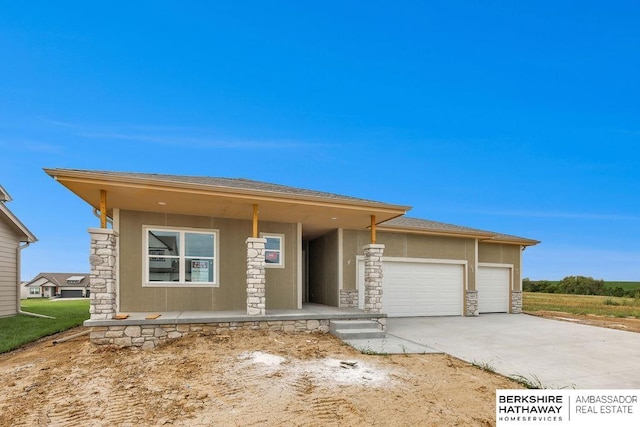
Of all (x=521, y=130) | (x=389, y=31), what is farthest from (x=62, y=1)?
(x=521, y=130)

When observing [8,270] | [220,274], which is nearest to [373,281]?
[220,274]

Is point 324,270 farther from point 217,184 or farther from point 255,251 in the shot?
point 217,184

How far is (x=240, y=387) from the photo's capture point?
498 cm

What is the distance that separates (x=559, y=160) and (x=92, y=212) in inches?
858

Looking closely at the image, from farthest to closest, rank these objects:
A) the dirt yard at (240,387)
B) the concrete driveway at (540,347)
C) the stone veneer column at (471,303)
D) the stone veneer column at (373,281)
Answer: the stone veneer column at (471,303), the stone veneer column at (373,281), the concrete driveway at (540,347), the dirt yard at (240,387)

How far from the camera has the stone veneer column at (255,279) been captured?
8383 mm

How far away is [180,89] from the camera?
52.5ft

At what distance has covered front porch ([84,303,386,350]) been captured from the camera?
725cm

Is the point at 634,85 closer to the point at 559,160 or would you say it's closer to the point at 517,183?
the point at 559,160

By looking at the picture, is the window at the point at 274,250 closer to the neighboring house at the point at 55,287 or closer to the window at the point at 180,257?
the window at the point at 180,257

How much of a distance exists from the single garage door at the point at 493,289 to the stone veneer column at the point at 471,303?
35.1 inches

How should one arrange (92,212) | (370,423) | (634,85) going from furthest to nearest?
1. (634,85)
2. (92,212)
3. (370,423)

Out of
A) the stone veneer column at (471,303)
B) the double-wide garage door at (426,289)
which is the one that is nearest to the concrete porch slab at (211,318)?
the double-wide garage door at (426,289)

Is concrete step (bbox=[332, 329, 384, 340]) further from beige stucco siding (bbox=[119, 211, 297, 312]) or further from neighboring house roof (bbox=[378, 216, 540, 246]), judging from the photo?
neighboring house roof (bbox=[378, 216, 540, 246])
